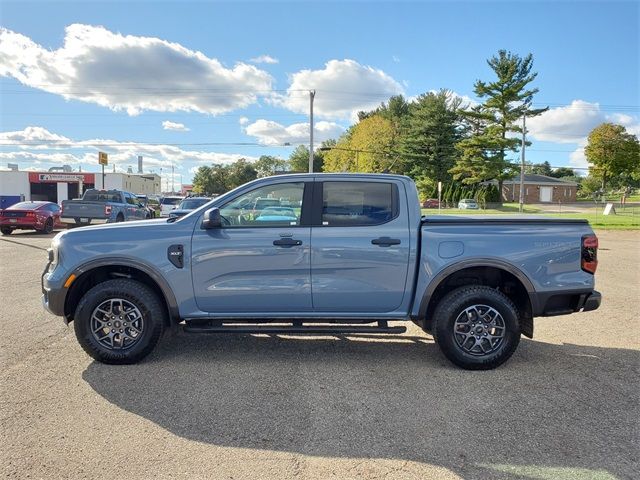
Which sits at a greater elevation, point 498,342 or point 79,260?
point 79,260

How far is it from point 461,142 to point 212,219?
2172 inches

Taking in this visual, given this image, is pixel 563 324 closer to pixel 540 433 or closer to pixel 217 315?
pixel 540 433

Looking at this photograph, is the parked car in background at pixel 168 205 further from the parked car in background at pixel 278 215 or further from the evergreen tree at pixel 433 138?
the evergreen tree at pixel 433 138

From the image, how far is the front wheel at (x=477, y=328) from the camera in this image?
14.2 feet

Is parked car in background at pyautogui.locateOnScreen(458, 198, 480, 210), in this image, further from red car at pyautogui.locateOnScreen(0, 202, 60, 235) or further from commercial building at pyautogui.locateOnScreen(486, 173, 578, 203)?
red car at pyautogui.locateOnScreen(0, 202, 60, 235)

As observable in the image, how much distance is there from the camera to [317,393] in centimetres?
385

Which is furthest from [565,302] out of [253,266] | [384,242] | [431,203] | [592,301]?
[431,203]

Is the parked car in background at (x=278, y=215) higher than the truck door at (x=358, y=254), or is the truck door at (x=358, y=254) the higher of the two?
the parked car in background at (x=278, y=215)

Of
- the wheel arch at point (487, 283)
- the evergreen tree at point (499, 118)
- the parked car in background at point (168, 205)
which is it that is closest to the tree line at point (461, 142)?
the evergreen tree at point (499, 118)

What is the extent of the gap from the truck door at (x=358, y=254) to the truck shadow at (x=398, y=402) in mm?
681

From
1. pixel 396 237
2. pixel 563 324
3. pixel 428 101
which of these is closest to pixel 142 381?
pixel 396 237

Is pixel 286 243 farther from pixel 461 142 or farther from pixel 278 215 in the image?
pixel 461 142

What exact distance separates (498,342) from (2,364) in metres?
4.86

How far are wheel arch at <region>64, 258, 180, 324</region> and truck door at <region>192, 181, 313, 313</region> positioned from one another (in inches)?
11.5
